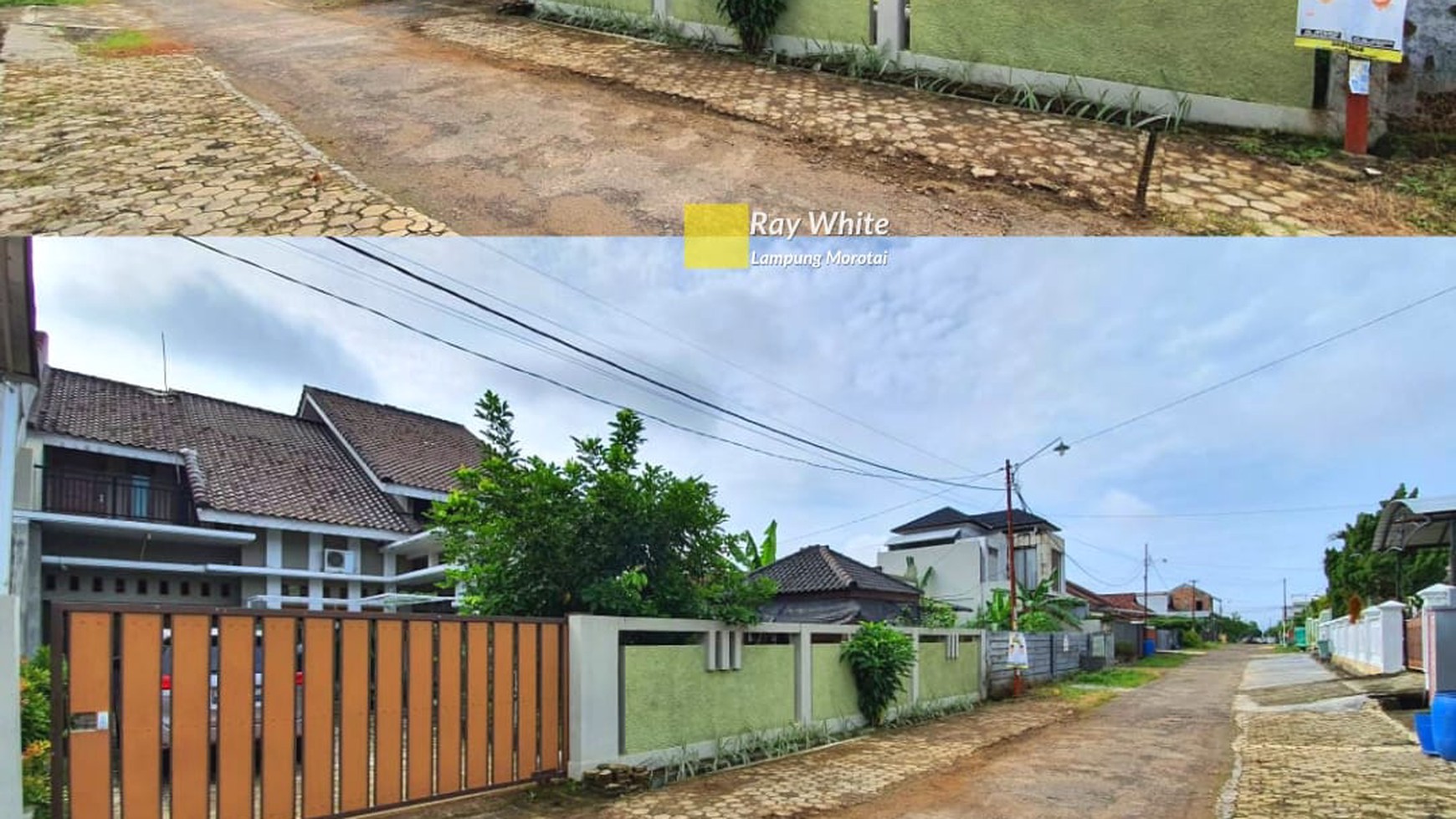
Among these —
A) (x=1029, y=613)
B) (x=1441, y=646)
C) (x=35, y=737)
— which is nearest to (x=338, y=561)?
(x=35, y=737)

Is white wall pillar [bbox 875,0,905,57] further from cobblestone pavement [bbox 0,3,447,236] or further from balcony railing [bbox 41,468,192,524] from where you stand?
balcony railing [bbox 41,468,192,524]

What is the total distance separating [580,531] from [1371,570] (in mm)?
22808

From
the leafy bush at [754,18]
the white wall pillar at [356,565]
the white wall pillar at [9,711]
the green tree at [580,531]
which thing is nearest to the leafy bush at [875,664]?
the green tree at [580,531]

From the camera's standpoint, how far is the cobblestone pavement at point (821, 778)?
571 cm

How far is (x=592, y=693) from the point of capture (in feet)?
20.6

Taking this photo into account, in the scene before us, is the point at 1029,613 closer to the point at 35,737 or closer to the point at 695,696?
the point at 695,696

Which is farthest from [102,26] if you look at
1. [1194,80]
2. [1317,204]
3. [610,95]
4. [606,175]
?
[1317,204]

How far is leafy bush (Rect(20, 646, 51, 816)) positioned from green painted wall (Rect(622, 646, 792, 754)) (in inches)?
126

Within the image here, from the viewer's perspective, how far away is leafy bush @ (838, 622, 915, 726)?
9594mm

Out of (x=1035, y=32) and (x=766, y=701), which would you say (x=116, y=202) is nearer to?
(x=766, y=701)

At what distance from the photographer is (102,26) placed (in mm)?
11227

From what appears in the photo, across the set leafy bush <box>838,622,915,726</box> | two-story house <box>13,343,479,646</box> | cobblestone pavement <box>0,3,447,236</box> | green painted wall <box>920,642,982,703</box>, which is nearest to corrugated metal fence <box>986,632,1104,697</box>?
green painted wall <box>920,642,982,703</box>

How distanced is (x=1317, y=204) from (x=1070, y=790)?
12.3 feet

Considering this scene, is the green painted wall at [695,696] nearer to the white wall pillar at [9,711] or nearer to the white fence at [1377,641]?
the white wall pillar at [9,711]
